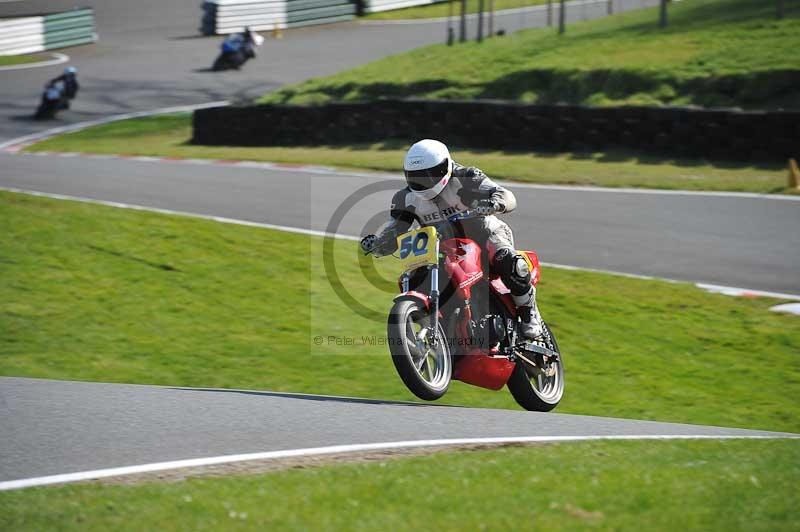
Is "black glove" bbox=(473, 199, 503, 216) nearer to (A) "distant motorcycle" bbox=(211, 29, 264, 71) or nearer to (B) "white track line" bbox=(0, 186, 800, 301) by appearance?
(B) "white track line" bbox=(0, 186, 800, 301)

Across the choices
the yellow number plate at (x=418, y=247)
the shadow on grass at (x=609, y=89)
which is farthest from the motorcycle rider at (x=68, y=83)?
the yellow number plate at (x=418, y=247)

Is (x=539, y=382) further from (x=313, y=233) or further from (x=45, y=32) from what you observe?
(x=45, y=32)

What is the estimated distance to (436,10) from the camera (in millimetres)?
43281

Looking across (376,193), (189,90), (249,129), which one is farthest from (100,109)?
(376,193)

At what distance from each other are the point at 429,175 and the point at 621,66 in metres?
16.0

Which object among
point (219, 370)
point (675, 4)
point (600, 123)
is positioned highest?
point (675, 4)

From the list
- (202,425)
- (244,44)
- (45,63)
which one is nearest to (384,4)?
(244,44)

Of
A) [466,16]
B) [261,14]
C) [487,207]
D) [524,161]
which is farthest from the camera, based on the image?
[466,16]

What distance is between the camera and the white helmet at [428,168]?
268 inches

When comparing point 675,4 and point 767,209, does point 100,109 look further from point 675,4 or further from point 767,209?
point 767,209

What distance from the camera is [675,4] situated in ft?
93.2

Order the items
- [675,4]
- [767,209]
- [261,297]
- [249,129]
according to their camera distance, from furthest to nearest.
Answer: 1. [675,4]
2. [249,129]
3. [767,209]
4. [261,297]

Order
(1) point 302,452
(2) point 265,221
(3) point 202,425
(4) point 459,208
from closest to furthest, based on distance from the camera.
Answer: (1) point 302,452 < (3) point 202,425 < (4) point 459,208 < (2) point 265,221

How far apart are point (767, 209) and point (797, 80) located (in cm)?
605
